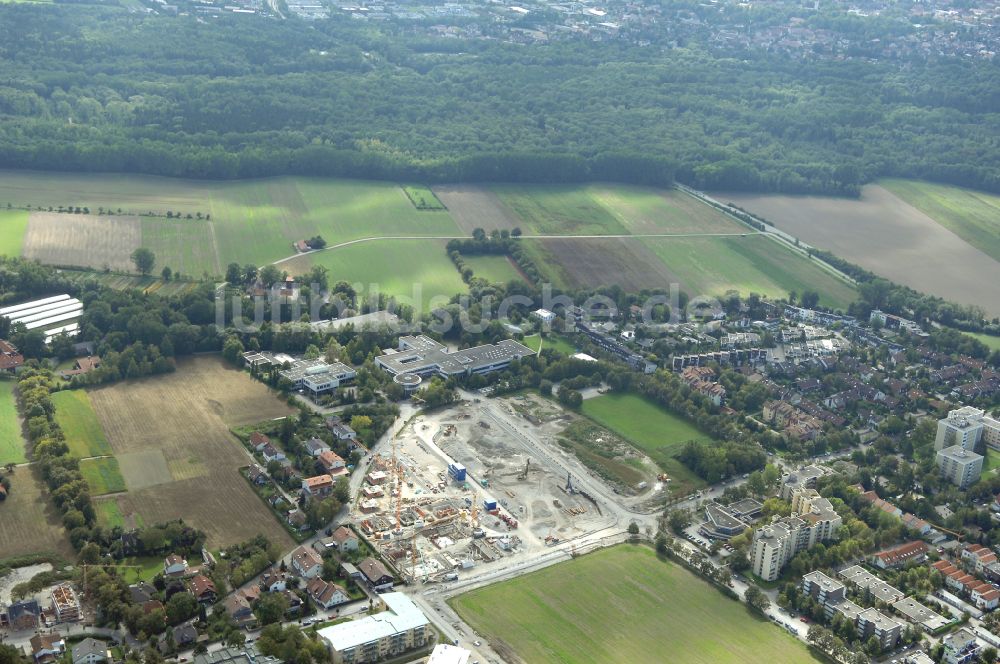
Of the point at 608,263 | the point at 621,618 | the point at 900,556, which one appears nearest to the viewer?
the point at 621,618

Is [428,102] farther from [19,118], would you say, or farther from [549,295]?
[549,295]

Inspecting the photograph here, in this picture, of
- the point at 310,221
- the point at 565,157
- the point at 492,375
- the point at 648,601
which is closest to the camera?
the point at 648,601

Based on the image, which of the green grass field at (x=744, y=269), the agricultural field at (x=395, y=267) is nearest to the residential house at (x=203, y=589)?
the agricultural field at (x=395, y=267)

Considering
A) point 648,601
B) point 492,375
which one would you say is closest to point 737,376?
point 492,375

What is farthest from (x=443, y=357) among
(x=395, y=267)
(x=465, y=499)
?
(x=395, y=267)

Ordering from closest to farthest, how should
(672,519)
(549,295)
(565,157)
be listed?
1. (672,519)
2. (549,295)
3. (565,157)

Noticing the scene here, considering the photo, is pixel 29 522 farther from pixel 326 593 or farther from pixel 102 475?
pixel 326 593

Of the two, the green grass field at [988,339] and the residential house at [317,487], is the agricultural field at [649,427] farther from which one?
the green grass field at [988,339]
